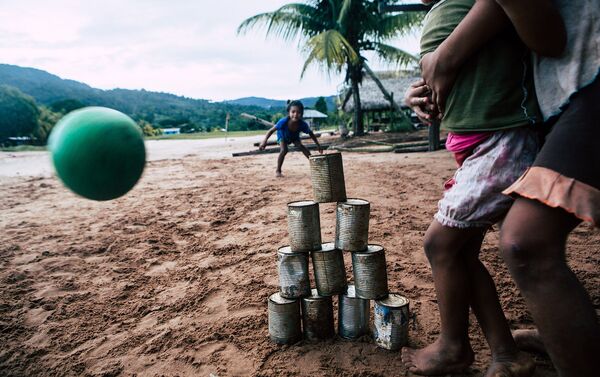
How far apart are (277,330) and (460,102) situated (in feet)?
4.79

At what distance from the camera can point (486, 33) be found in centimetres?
Result: 117

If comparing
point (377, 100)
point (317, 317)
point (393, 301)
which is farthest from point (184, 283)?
point (377, 100)

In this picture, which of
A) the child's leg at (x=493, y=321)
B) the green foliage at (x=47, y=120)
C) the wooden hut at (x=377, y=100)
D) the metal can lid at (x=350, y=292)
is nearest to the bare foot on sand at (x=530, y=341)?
the child's leg at (x=493, y=321)

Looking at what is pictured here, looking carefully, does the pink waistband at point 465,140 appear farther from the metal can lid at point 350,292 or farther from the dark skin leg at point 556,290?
the metal can lid at point 350,292

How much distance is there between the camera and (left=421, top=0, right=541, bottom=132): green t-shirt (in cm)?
123

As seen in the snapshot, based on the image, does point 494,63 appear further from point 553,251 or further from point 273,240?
point 273,240

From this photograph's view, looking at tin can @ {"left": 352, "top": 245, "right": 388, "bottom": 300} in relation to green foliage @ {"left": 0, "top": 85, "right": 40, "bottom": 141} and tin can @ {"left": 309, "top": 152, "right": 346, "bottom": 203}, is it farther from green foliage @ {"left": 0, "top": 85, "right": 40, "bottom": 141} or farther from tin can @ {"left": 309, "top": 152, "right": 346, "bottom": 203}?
green foliage @ {"left": 0, "top": 85, "right": 40, "bottom": 141}

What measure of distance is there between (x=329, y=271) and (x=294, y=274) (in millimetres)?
189

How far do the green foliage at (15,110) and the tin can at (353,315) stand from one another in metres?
7.72

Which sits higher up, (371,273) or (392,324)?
(371,273)

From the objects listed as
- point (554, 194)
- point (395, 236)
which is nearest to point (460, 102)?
point (554, 194)

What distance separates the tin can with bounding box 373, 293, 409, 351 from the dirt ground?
0.19 feet

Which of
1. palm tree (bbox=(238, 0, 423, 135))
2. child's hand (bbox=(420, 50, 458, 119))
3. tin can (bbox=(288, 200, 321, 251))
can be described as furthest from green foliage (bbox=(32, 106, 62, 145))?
palm tree (bbox=(238, 0, 423, 135))

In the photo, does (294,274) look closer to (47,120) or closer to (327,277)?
(327,277)
